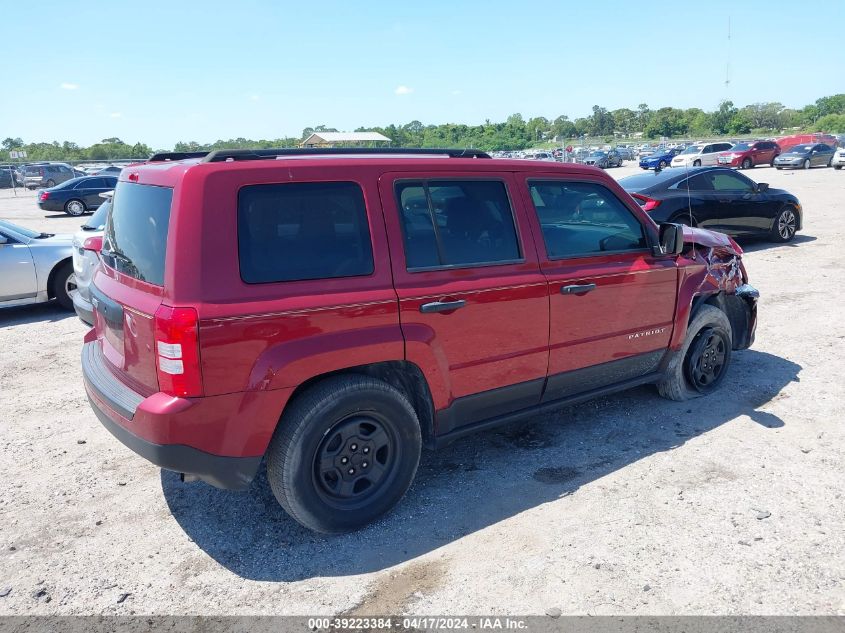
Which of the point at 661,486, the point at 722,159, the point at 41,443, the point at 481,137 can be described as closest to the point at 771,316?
the point at 661,486

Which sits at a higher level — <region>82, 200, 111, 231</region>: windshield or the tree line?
the tree line

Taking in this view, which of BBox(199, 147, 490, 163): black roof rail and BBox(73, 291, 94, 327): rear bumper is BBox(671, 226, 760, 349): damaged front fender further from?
BBox(73, 291, 94, 327): rear bumper

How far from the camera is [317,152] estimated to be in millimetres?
3777

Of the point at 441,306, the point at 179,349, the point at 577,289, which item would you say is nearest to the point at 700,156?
the point at 577,289

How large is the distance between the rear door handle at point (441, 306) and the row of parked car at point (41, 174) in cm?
3685

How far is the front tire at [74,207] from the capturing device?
24.5 metres

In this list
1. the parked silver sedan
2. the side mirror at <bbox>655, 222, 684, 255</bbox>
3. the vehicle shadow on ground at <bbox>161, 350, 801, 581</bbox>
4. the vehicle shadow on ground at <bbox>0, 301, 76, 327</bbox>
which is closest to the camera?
the vehicle shadow on ground at <bbox>161, 350, 801, 581</bbox>

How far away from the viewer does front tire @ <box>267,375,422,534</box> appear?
10.5ft

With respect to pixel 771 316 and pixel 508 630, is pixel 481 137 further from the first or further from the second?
pixel 508 630

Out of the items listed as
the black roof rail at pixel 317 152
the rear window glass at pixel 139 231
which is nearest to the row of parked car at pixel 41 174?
the rear window glass at pixel 139 231

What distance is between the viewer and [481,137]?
81.6 meters

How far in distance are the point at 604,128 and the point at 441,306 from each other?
410 ft

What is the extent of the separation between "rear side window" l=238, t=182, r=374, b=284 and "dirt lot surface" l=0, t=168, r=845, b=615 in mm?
1445

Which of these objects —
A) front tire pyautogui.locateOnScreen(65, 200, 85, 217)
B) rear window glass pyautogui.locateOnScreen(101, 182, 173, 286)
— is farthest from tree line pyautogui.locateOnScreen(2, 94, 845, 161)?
rear window glass pyautogui.locateOnScreen(101, 182, 173, 286)
